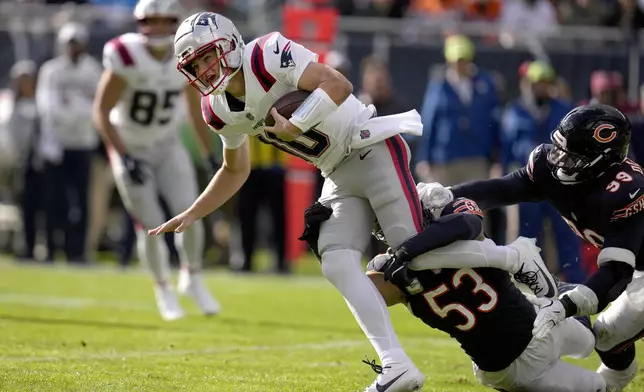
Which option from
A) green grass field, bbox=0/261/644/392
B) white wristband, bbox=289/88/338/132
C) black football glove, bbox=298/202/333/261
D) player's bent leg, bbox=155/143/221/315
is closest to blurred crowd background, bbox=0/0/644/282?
green grass field, bbox=0/261/644/392

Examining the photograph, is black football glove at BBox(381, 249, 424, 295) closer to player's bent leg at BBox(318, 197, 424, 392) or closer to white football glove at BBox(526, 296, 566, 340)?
player's bent leg at BBox(318, 197, 424, 392)

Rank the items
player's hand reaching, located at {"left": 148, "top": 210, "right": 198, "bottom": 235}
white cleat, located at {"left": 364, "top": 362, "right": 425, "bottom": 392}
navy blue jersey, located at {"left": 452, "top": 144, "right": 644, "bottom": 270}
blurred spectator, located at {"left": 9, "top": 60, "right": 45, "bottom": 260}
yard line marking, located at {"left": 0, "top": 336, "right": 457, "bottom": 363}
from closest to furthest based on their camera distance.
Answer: white cleat, located at {"left": 364, "top": 362, "right": 425, "bottom": 392} < navy blue jersey, located at {"left": 452, "top": 144, "right": 644, "bottom": 270} < player's hand reaching, located at {"left": 148, "top": 210, "right": 198, "bottom": 235} < yard line marking, located at {"left": 0, "top": 336, "right": 457, "bottom": 363} < blurred spectator, located at {"left": 9, "top": 60, "right": 45, "bottom": 260}

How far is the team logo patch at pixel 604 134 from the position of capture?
5.13 m

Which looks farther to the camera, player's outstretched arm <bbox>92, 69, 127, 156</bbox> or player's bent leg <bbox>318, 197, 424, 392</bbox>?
player's outstretched arm <bbox>92, 69, 127, 156</bbox>

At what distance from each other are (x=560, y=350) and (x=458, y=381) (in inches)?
30.1

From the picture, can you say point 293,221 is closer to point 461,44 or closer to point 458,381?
point 461,44

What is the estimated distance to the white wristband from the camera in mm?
4863

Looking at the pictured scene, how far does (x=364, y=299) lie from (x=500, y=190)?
99 cm

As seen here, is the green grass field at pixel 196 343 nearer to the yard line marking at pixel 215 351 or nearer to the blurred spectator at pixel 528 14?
the yard line marking at pixel 215 351

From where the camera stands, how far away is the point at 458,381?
18.6ft

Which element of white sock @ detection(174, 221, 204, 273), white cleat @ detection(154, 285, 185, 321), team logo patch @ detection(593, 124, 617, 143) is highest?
team logo patch @ detection(593, 124, 617, 143)

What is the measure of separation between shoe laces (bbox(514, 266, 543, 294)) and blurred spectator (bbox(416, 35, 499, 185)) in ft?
19.9

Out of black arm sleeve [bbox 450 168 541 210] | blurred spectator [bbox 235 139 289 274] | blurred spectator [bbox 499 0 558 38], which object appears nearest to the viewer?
black arm sleeve [bbox 450 168 541 210]

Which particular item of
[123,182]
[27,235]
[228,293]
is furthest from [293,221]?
[123,182]
